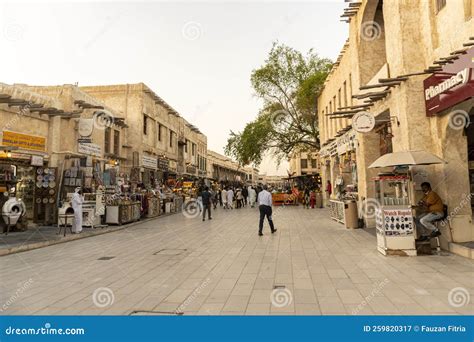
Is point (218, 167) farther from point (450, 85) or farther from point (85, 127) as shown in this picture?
point (450, 85)

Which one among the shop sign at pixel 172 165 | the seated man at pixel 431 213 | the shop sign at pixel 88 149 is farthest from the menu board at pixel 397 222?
the shop sign at pixel 172 165

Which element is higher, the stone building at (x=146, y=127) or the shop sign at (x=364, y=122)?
the stone building at (x=146, y=127)

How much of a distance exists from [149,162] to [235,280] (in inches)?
737

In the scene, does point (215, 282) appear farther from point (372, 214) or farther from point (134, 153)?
point (134, 153)

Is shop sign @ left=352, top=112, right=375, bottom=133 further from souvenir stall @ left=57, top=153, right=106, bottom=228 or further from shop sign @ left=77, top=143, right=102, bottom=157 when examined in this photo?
shop sign @ left=77, top=143, right=102, bottom=157

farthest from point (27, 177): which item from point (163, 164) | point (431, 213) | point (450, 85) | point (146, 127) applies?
point (450, 85)

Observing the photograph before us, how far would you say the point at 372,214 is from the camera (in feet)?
38.7

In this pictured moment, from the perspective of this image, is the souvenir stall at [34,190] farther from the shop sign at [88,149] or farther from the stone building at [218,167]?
the stone building at [218,167]

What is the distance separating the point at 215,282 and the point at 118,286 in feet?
5.48

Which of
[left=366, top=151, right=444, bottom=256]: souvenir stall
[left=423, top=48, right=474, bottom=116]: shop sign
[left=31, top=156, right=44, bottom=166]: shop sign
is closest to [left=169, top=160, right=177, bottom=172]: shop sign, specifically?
[left=31, top=156, right=44, bottom=166]: shop sign

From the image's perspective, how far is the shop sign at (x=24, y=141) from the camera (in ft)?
37.5

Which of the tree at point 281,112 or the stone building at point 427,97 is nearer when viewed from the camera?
the stone building at point 427,97

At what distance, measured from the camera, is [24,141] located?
12289mm

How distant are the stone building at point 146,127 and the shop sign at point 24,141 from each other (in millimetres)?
7890
